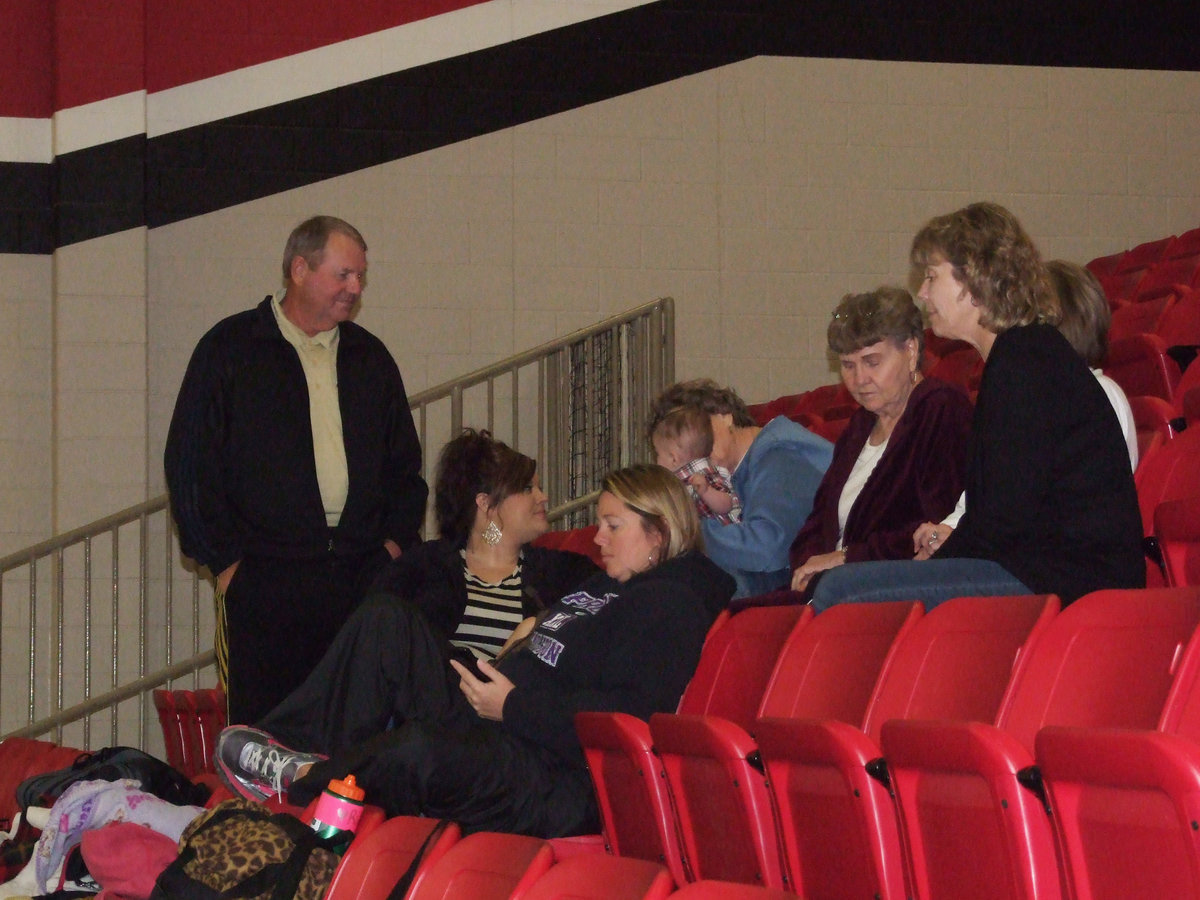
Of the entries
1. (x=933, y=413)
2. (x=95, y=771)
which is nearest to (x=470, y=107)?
(x=95, y=771)

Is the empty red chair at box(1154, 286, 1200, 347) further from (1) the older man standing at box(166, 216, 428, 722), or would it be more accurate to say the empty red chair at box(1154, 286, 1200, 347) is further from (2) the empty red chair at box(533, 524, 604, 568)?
(1) the older man standing at box(166, 216, 428, 722)

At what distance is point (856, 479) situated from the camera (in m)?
2.74

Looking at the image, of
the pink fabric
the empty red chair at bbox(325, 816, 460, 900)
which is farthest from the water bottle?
the pink fabric

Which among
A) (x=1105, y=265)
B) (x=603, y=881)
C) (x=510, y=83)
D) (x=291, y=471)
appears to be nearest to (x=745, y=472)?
(x=291, y=471)

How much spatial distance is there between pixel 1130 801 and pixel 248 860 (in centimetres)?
122

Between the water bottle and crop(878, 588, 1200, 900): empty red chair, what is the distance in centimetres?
86

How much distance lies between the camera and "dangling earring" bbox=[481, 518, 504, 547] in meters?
3.19

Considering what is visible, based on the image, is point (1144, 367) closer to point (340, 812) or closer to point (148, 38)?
point (340, 812)

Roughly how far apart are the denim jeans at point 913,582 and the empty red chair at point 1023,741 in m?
0.38

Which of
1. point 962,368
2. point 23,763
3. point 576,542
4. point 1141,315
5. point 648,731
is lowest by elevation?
point 23,763

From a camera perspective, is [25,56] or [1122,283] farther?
[25,56]

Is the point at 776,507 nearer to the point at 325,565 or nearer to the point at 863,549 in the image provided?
the point at 863,549

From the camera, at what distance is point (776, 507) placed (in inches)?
117

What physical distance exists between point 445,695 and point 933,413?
1.01 meters
